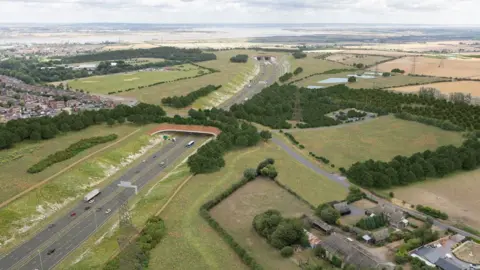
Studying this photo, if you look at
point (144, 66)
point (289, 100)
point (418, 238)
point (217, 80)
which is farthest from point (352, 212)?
point (144, 66)

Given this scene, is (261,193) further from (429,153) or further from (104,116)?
(104,116)

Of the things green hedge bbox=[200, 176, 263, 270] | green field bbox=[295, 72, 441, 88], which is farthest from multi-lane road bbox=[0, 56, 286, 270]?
green field bbox=[295, 72, 441, 88]

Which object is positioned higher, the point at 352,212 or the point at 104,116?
the point at 104,116

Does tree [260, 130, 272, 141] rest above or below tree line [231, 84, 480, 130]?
below

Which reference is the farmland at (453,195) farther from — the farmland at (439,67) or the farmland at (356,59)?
the farmland at (356,59)

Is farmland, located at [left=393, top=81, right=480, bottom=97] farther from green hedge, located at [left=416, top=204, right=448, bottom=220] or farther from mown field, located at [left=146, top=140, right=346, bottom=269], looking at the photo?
green hedge, located at [left=416, top=204, right=448, bottom=220]
